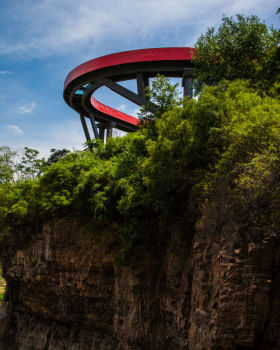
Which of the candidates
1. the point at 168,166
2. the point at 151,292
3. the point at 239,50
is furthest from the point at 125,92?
the point at 151,292

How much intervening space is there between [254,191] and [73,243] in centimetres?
929

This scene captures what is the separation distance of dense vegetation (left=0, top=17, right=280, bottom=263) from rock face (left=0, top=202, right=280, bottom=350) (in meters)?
0.71

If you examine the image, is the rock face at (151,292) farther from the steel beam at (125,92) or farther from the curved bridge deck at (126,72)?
the curved bridge deck at (126,72)

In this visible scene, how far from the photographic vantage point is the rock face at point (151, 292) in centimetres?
707

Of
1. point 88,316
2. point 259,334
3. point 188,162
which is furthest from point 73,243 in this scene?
point 259,334

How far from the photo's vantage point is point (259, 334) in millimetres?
7168

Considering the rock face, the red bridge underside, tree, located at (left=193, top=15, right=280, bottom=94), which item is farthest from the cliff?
the red bridge underside

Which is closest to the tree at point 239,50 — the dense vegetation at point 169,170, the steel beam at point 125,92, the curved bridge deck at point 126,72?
the dense vegetation at point 169,170

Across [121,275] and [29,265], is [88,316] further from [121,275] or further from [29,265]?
[29,265]

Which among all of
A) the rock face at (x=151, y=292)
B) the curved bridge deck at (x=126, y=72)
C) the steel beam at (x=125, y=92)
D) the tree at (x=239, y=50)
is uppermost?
the curved bridge deck at (x=126, y=72)

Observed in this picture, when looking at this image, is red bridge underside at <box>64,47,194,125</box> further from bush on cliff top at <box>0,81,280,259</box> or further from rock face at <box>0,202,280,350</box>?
rock face at <box>0,202,280,350</box>

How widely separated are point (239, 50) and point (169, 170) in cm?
673

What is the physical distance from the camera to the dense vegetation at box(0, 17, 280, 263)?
7320mm

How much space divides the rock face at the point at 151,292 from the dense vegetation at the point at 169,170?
707 mm
